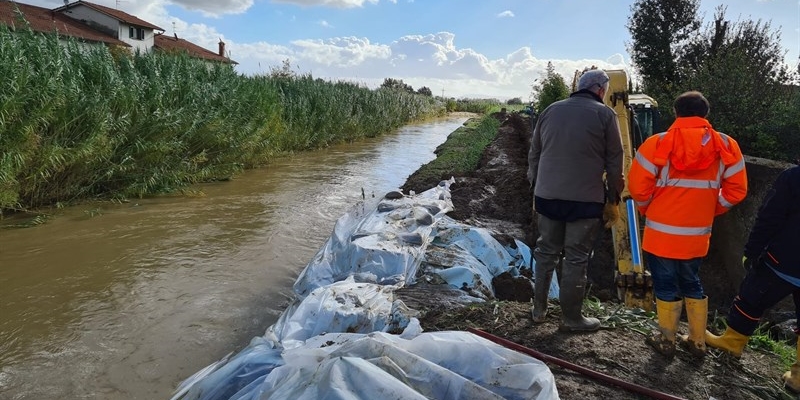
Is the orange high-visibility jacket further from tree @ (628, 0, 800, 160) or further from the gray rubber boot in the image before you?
tree @ (628, 0, 800, 160)

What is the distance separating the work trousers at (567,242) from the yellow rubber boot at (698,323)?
2.29 feet

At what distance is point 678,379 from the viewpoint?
3.02 metres

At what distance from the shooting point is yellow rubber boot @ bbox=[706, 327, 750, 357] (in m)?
3.35

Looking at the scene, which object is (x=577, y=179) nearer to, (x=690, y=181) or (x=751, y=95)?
(x=690, y=181)

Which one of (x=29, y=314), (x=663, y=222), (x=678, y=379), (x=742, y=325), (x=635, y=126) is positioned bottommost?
(x=29, y=314)

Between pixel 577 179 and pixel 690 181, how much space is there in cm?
67

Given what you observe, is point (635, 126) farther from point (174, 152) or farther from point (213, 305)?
point (174, 152)

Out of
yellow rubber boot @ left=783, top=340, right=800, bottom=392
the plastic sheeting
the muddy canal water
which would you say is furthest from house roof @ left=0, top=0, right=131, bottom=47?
yellow rubber boot @ left=783, top=340, right=800, bottom=392

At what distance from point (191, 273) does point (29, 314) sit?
5.44ft

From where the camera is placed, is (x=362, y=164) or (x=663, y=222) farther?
(x=362, y=164)

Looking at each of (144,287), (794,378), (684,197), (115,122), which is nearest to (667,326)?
(794,378)

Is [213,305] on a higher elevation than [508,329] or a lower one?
lower

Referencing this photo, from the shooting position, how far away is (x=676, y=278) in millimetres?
3324

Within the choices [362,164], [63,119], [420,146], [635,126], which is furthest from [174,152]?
[420,146]
